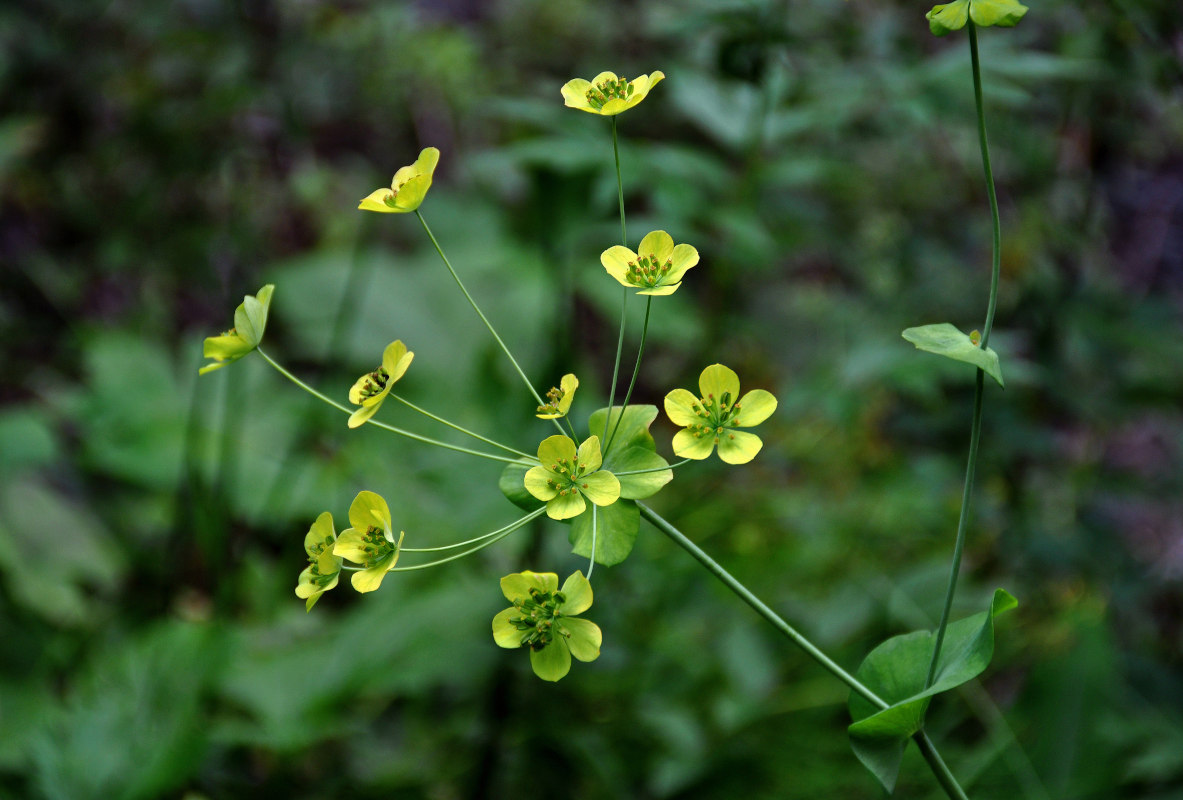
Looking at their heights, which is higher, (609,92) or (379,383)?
(609,92)

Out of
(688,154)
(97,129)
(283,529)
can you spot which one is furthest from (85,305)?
(688,154)

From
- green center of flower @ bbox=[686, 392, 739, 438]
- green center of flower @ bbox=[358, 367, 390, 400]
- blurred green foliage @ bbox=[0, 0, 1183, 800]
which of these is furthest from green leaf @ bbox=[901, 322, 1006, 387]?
blurred green foliage @ bbox=[0, 0, 1183, 800]

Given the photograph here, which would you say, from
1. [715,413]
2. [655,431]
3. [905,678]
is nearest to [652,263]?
[715,413]

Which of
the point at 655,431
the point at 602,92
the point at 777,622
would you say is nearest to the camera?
the point at 777,622

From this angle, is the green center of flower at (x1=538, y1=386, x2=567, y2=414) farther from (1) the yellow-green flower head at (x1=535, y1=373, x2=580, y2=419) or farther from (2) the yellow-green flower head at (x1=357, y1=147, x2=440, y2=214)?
(2) the yellow-green flower head at (x1=357, y1=147, x2=440, y2=214)

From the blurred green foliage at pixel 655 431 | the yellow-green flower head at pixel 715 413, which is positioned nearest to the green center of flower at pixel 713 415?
the yellow-green flower head at pixel 715 413

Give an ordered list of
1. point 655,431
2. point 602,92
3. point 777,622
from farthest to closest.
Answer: point 655,431 < point 602,92 < point 777,622

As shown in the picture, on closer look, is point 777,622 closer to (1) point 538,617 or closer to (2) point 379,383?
(1) point 538,617
